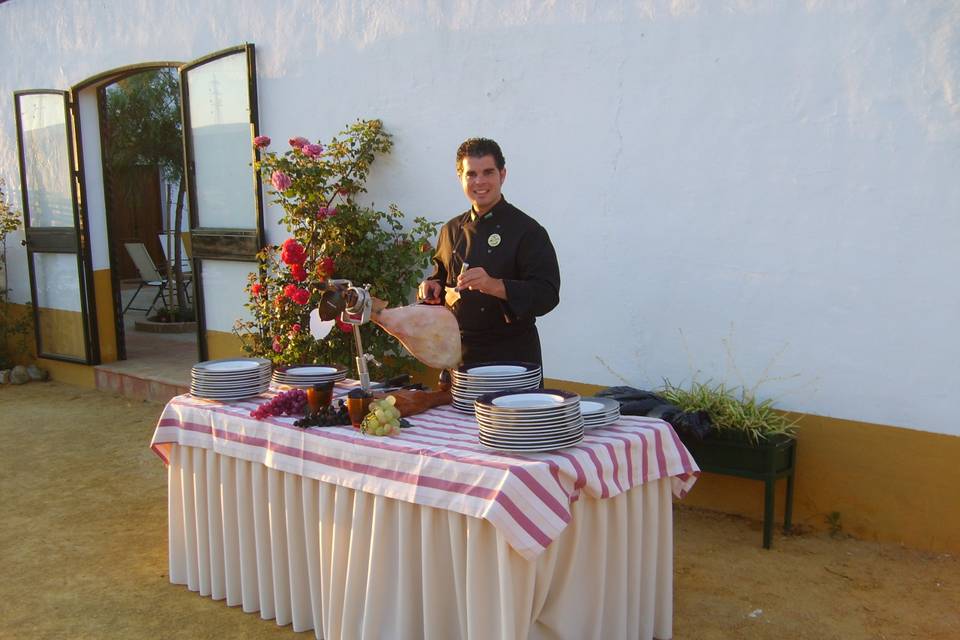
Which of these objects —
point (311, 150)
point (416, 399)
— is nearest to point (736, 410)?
point (416, 399)

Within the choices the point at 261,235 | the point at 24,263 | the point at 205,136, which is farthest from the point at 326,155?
the point at 24,263

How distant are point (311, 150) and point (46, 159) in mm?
4015

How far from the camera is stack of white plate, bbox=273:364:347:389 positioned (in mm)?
3789

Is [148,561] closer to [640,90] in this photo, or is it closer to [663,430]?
[663,430]

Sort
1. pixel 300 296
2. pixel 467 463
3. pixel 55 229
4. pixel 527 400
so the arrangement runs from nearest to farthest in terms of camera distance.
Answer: pixel 467 463
pixel 527 400
pixel 300 296
pixel 55 229

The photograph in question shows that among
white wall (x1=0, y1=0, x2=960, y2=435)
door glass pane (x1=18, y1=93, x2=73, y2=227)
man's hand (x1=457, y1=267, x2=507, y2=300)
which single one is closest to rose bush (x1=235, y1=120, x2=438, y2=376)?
white wall (x1=0, y1=0, x2=960, y2=435)

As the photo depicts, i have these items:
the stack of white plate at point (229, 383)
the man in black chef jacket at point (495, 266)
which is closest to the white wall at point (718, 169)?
the man in black chef jacket at point (495, 266)

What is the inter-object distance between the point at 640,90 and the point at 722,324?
128cm

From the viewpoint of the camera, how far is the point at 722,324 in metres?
4.59

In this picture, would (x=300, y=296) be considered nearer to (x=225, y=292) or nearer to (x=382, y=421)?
(x=225, y=292)

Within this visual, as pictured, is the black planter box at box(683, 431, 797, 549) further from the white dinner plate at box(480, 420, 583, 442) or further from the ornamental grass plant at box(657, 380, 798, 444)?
the white dinner plate at box(480, 420, 583, 442)

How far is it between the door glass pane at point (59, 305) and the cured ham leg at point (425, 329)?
6.23 metres

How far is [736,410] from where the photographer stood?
4320mm

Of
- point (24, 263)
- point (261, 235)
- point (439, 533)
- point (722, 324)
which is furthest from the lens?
point (24, 263)
